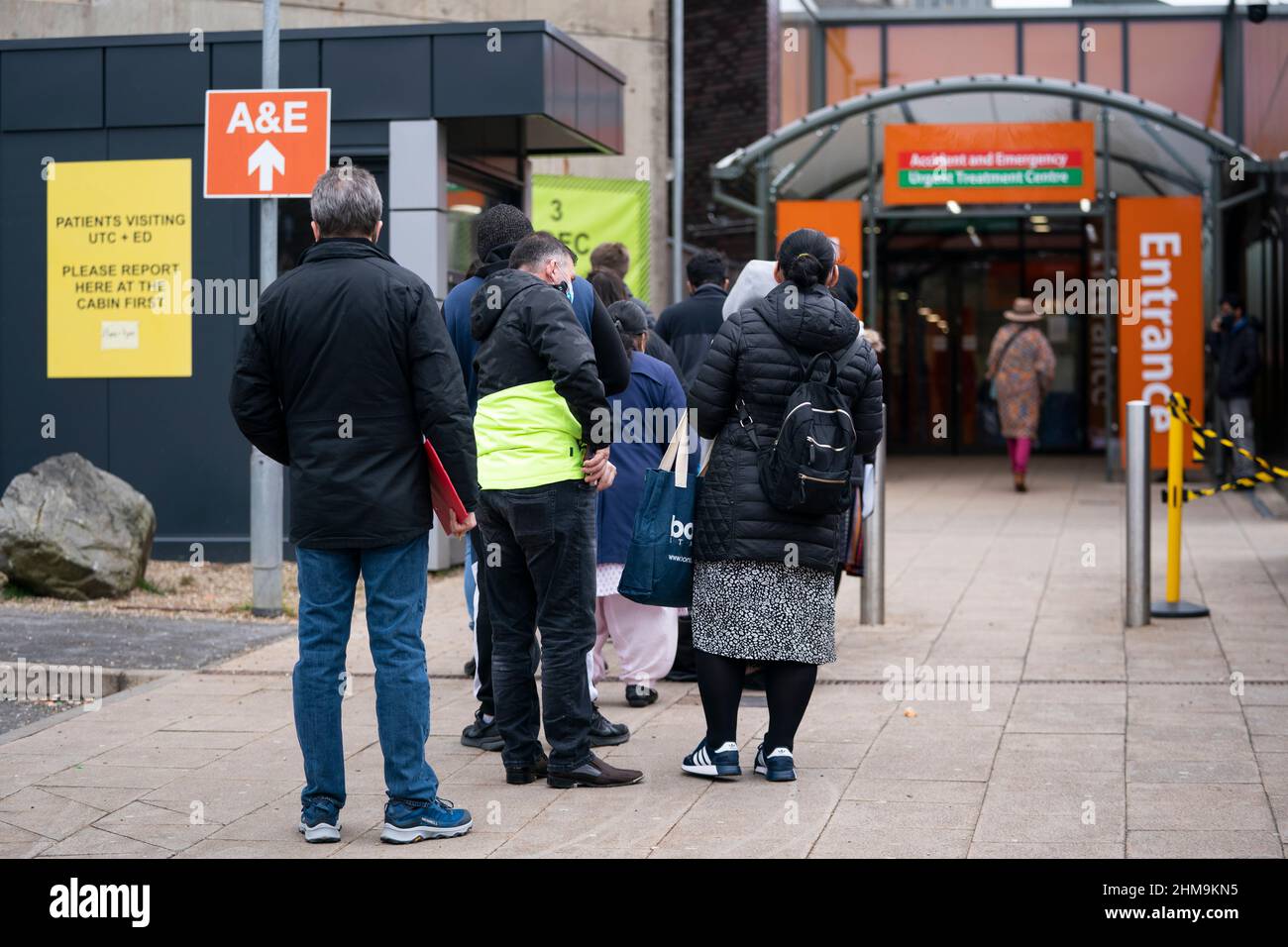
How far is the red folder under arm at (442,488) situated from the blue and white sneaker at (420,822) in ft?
2.71

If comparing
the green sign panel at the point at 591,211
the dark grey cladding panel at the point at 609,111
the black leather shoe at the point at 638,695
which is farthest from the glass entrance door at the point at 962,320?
the black leather shoe at the point at 638,695

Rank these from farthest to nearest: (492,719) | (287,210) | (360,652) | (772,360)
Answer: (287,210) < (360,652) < (492,719) < (772,360)

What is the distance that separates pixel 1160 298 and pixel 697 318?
1141cm

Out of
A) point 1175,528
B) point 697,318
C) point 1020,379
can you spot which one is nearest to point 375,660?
point 697,318

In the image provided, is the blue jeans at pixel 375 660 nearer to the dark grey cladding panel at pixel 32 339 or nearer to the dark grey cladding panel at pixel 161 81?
the dark grey cladding panel at pixel 32 339

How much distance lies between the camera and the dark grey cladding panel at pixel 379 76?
35.4 ft

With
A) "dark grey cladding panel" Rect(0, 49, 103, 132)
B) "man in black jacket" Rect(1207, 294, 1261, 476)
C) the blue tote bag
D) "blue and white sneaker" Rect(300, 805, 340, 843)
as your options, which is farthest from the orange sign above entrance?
"blue and white sneaker" Rect(300, 805, 340, 843)

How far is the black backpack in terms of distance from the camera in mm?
5508

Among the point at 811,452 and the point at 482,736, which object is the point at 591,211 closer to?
the point at 482,736

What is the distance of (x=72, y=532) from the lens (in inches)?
372
